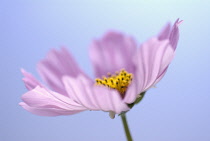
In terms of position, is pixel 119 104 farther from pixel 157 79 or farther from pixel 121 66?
pixel 121 66

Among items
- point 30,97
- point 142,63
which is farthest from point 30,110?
point 142,63

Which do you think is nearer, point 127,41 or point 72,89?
point 72,89

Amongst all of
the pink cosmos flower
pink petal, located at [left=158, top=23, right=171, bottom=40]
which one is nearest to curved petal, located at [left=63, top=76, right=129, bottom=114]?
the pink cosmos flower

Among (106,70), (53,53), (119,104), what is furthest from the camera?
(106,70)

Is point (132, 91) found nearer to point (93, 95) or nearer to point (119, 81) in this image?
point (93, 95)

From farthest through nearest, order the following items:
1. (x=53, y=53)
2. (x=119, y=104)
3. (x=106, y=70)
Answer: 1. (x=106, y=70)
2. (x=53, y=53)
3. (x=119, y=104)

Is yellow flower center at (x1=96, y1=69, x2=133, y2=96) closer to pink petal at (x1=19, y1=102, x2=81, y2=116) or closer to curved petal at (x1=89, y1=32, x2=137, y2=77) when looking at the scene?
curved petal at (x1=89, y1=32, x2=137, y2=77)
